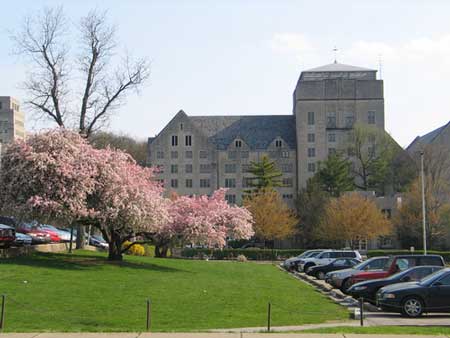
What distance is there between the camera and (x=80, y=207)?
35312mm

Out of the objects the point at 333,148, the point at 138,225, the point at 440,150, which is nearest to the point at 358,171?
the point at 333,148

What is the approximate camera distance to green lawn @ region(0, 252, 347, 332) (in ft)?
61.4

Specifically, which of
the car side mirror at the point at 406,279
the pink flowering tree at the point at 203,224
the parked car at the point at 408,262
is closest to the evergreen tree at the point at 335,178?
the pink flowering tree at the point at 203,224

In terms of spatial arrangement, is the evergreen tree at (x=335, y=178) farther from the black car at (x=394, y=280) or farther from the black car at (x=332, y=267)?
the black car at (x=394, y=280)

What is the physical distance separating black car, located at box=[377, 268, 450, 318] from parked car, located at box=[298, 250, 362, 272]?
22252 millimetres

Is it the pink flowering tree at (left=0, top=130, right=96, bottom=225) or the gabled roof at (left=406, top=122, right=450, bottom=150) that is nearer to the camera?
the pink flowering tree at (left=0, top=130, right=96, bottom=225)

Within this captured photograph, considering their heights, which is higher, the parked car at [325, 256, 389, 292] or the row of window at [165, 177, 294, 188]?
the row of window at [165, 177, 294, 188]

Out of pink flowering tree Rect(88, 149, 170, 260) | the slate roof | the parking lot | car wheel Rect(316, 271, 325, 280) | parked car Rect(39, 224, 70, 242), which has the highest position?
the slate roof

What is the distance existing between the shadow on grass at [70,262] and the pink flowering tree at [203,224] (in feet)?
17.4

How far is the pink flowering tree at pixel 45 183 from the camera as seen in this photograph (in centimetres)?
3497

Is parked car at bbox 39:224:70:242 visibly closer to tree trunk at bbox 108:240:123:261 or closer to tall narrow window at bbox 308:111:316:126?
tree trunk at bbox 108:240:123:261

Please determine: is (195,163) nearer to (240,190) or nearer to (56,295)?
(240,190)

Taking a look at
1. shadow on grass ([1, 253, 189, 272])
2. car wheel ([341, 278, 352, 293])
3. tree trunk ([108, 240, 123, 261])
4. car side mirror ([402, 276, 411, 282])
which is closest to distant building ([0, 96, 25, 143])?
tree trunk ([108, 240, 123, 261])

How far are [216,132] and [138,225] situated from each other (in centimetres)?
8203
